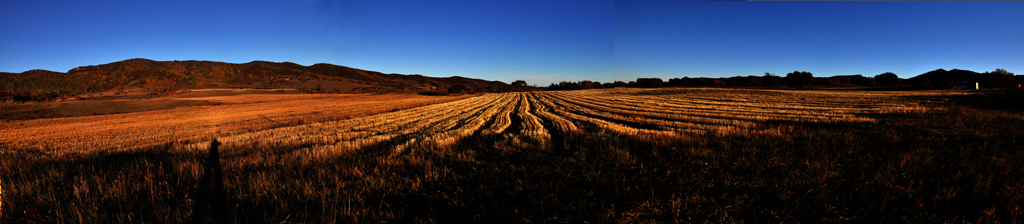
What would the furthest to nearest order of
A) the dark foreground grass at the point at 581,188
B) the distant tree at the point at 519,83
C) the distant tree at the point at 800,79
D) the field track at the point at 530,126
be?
the distant tree at the point at 519,83
the distant tree at the point at 800,79
the field track at the point at 530,126
the dark foreground grass at the point at 581,188

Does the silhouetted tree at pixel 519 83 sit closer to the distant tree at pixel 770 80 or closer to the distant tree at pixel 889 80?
the distant tree at pixel 770 80

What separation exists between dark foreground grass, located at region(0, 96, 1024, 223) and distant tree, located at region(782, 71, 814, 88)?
263 ft

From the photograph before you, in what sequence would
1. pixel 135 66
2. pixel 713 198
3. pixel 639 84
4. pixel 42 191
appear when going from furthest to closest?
1. pixel 135 66
2. pixel 639 84
3. pixel 42 191
4. pixel 713 198

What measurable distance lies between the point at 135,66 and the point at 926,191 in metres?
234

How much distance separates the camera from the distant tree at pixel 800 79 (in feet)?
213

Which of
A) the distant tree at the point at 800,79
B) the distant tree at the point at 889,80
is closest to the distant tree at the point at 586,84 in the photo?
the distant tree at the point at 800,79

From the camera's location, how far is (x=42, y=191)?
3533 mm

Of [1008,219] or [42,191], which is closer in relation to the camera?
[1008,219]

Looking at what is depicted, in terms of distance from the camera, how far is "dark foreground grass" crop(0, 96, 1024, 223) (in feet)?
9.10

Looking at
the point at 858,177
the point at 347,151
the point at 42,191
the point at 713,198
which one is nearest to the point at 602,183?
the point at 713,198

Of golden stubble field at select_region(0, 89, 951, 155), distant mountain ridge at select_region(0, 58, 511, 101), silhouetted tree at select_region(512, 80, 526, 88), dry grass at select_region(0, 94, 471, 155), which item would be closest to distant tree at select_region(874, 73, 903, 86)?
golden stubble field at select_region(0, 89, 951, 155)

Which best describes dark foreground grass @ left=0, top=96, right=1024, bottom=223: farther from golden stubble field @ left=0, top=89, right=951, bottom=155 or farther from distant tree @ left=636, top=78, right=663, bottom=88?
distant tree @ left=636, top=78, right=663, bottom=88

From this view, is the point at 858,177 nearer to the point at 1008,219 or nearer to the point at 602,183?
the point at 1008,219

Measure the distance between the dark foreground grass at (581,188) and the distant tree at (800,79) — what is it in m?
80.3
